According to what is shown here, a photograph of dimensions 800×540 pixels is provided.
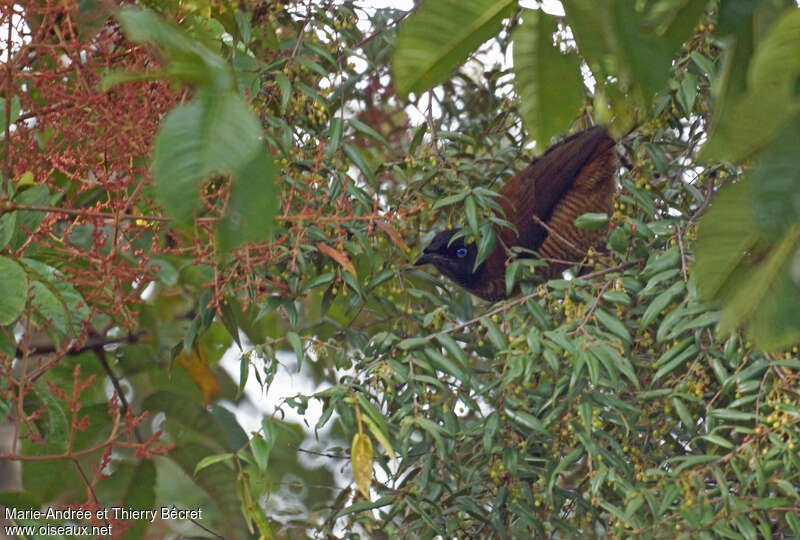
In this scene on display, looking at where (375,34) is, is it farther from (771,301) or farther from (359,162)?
(771,301)

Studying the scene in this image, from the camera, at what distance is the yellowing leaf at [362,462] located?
1399mm

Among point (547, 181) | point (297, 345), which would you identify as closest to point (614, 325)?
point (297, 345)

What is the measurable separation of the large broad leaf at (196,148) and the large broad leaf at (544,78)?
26 centimetres

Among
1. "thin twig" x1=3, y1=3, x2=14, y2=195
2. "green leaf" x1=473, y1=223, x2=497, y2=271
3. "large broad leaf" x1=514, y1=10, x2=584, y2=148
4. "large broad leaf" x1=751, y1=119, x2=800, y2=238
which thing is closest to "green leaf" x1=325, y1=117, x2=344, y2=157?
"green leaf" x1=473, y1=223, x2=497, y2=271

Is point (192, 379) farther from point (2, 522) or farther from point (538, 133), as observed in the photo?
point (538, 133)

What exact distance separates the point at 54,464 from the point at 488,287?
1.24 meters

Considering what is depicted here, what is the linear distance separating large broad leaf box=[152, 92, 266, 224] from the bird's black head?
6.50 ft

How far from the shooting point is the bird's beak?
8.37ft

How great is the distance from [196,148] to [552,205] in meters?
2.51

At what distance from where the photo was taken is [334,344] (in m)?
2.23

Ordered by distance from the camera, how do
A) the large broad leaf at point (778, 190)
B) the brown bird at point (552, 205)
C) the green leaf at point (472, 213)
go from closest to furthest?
the large broad leaf at point (778, 190)
the green leaf at point (472, 213)
the brown bird at point (552, 205)

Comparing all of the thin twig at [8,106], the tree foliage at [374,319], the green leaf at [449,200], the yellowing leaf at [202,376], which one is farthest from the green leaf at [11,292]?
the yellowing leaf at [202,376]

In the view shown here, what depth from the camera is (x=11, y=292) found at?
144cm

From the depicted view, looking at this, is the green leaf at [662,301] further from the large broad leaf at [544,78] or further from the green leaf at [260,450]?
the large broad leaf at [544,78]
